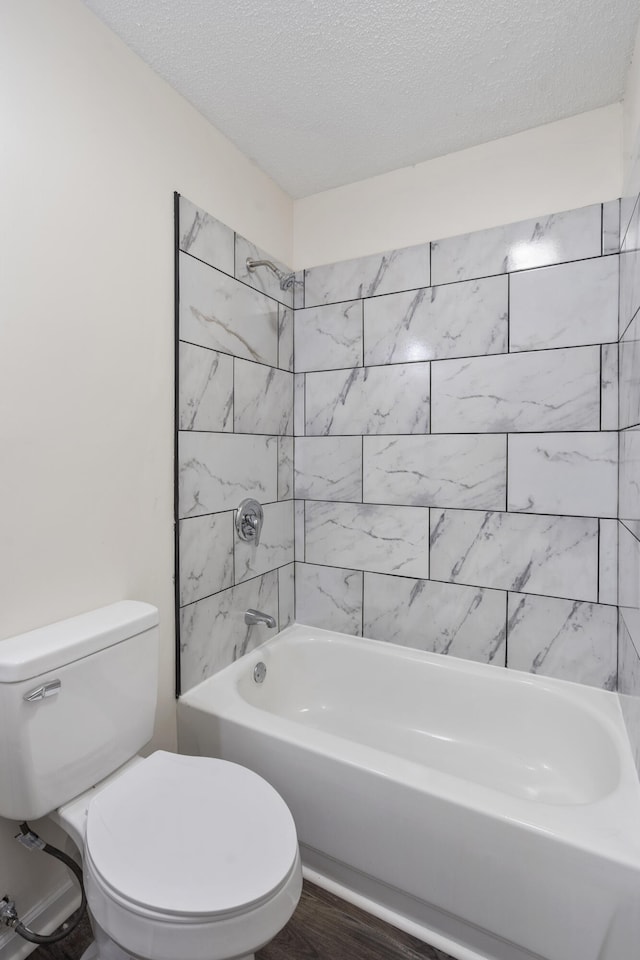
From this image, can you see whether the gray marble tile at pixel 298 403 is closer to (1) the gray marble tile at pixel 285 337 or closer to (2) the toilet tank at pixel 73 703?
(1) the gray marble tile at pixel 285 337

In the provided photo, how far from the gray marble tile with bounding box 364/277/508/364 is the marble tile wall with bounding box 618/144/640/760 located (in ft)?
1.36

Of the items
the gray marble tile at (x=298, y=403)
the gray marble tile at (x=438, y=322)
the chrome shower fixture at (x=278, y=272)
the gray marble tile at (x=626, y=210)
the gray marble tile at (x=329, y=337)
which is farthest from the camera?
the gray marble tile at (x=298, y=403)

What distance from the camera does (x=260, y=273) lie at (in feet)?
6.82

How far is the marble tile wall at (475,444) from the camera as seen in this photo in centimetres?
172

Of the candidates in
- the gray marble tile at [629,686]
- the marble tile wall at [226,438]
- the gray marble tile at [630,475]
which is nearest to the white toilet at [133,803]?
the marble tile wall at [226,438]

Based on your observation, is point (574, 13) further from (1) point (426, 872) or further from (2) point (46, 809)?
(2) point (46, 809)

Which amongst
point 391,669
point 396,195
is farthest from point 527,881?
point 396,195

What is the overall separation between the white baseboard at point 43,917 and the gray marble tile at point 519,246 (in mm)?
2417

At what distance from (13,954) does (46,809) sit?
1.49 ft

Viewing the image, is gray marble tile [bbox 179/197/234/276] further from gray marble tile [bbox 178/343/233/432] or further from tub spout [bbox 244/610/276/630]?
tub spout [bbox 244/610/276/630]

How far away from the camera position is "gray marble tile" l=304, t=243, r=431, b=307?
2021mm

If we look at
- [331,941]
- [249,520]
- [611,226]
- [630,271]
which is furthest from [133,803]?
[611,226]

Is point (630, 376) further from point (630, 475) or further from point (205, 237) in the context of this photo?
point (205, 237)

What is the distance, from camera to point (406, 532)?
82.0 inches
